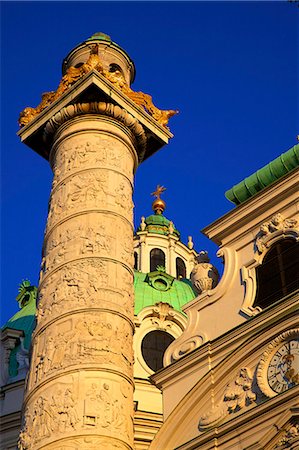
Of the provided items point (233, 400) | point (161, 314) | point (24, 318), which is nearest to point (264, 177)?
point (233, 400)

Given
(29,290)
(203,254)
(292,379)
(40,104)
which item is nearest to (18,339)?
(29,290)

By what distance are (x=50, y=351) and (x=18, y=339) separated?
1606 cm

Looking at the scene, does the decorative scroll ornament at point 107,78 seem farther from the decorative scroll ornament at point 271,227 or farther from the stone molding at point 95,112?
the decorative scroll ornament at point 271,227

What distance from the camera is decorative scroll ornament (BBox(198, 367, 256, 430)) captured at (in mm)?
12938

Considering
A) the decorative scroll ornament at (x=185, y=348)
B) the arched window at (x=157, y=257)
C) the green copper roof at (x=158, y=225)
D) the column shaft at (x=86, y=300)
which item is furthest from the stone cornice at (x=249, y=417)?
the green copper roof at (x=158, y=225)

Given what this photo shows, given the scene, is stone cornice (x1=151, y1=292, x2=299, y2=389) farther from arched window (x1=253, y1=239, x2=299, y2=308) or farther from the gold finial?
the gold finial

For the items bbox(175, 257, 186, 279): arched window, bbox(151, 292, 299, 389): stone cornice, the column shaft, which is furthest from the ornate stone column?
bbox(175, 257, 186, 279): arched window

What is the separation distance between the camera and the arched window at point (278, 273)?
13867mm

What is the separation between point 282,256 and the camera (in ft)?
47.0

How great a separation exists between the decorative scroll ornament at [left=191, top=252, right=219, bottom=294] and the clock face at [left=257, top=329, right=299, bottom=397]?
8.90ft

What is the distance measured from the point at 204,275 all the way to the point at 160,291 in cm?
1129

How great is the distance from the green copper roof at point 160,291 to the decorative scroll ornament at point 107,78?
40.0ft

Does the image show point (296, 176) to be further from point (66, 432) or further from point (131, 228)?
point (66, 432)

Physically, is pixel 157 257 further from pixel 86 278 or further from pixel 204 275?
pixel 86 278
